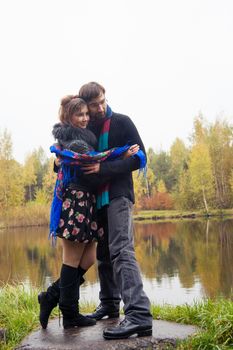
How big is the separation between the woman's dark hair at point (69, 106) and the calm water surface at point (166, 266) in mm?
3987

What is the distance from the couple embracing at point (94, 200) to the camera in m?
3.28

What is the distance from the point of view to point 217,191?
35.7 m

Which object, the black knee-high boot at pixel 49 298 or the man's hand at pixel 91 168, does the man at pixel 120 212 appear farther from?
the black knee-high boot at pixel 49 298

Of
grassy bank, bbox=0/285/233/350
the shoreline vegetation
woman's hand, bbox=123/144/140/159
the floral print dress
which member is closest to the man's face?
woman's hand, bbox=123/144/140/159

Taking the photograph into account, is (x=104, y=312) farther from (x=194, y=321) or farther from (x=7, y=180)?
(x=7, y=180)

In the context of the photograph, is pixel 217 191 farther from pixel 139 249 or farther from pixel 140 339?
pixel 140 339

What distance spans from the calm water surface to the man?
3.47 meters

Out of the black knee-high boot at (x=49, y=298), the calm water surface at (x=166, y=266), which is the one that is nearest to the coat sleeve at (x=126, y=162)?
the black knee-high boot at (x=49, y=298)

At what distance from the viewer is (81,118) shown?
3303 mm

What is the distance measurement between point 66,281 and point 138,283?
485 mm

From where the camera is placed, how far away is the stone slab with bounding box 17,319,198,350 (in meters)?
3.11

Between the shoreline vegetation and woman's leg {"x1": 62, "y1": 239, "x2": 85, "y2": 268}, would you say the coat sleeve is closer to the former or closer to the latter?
woman's leg {"x1": 62, "y1": 239, "x2": 85, "y2": 268}

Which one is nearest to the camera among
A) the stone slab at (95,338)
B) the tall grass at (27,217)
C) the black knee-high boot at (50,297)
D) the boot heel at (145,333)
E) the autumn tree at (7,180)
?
the stone slab at (95,338)

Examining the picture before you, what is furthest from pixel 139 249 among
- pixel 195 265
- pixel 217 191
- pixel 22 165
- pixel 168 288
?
pixel 22 165
